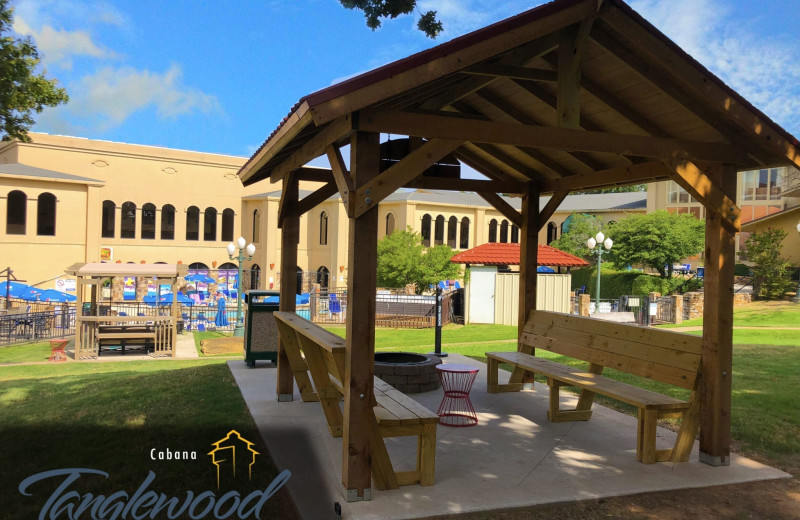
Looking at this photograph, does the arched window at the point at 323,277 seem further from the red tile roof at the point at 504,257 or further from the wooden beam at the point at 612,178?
the wooden beam at the point at 612,178

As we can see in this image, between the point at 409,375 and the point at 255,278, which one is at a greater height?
the point at 255,278

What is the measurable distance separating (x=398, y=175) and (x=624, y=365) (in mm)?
3553

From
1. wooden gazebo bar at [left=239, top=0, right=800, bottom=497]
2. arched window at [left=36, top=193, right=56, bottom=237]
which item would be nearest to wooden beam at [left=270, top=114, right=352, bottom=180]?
wooden gazebo bar at [left=239, top=0, right=800, bottom=497]

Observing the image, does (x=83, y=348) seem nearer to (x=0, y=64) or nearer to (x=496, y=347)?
(x=0, y=64)

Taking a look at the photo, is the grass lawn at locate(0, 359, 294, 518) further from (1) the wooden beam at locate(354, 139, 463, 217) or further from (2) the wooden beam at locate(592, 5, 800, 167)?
(2) the wooden beam at locate(592, 5, 800, 167)

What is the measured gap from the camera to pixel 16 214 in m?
36.3

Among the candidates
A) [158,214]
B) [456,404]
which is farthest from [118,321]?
[158,214]

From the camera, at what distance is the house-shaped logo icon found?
5.45 metres

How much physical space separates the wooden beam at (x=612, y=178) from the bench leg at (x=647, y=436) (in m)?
2.34

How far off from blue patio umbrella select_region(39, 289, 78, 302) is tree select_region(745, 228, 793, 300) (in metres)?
30.9

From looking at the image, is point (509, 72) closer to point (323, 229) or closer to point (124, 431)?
point (124, 431)

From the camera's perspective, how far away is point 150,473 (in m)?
5.23

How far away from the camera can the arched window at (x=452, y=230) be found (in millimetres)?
43688

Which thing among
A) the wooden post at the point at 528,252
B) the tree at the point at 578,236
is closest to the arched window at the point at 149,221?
the tree at the point at 578,236
